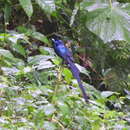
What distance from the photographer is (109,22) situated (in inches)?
85.5

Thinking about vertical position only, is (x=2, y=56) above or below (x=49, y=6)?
below

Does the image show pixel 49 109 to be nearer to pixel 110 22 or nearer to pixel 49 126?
pixel 49 126

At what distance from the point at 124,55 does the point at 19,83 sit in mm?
1388

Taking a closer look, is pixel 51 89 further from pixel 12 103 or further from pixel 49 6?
pixel 49 6

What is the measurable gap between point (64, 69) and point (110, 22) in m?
0.59

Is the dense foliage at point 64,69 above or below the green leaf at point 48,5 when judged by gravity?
below

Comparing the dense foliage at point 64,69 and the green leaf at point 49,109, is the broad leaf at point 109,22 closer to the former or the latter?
the dense foliage at point 64,69

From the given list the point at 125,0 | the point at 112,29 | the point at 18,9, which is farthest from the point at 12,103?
the point at 125,0

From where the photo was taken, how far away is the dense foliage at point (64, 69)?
1.56 metres

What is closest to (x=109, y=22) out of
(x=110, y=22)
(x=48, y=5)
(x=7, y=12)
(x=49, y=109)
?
(x=110, y=22)

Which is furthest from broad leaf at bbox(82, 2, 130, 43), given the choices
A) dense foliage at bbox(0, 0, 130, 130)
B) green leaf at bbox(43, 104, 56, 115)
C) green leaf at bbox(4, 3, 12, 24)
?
green leaf at bbox(43, 104, 56, 115)

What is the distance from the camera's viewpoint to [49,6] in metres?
2.28

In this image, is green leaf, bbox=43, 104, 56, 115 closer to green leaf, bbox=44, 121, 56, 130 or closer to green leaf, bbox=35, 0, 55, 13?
green leaf, bbox=44, 121, 56, 130

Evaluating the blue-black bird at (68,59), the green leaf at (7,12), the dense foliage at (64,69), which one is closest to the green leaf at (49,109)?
the dense foliage at (64,69)
